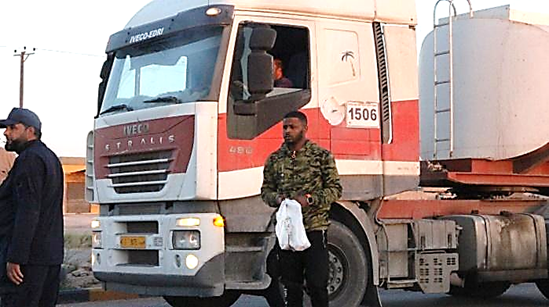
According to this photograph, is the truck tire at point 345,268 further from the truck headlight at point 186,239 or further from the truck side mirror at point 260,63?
the truck side mirror at point 260,63

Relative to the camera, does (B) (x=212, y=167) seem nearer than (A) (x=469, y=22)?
Yes

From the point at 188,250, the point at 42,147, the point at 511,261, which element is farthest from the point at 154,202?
the point at 511,261

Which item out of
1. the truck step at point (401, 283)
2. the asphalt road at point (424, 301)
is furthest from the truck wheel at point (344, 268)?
the asphalt road at point (424, 301)

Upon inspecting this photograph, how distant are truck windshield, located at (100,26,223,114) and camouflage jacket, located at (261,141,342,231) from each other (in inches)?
67.8

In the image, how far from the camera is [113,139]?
1030 cm

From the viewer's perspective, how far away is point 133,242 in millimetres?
9992

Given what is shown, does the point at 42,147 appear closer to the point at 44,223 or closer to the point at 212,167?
the point at 44,223

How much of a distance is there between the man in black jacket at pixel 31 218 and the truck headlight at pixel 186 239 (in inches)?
83.4

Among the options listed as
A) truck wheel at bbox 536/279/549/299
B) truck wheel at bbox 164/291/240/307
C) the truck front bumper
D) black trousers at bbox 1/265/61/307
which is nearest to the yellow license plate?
the truck front bumper

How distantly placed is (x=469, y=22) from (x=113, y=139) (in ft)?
15.5

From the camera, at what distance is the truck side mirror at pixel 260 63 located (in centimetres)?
934

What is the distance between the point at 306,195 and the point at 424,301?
6170 mm

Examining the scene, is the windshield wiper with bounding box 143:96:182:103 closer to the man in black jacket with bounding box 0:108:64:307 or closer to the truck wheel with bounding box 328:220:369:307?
the truck wheel with bounding box 328:220:369:307

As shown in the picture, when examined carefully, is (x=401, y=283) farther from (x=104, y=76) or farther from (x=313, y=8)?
(x=104, y=76)
